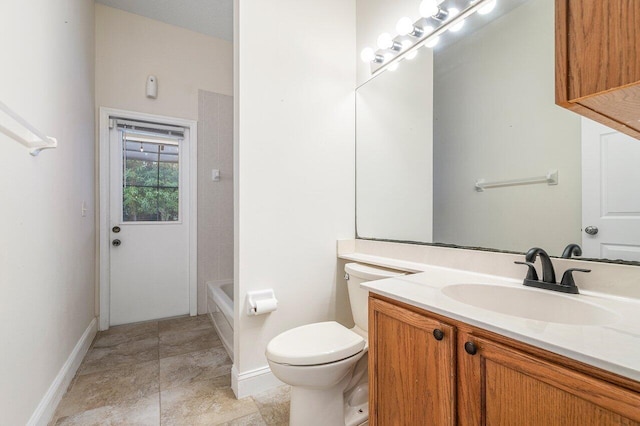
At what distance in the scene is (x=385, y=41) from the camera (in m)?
1.68

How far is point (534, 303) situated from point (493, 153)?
27.5 inches

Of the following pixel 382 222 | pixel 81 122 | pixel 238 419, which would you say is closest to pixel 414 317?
pixel 382 222

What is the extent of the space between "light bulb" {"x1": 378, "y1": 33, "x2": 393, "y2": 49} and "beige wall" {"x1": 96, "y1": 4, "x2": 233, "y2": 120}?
199 centimetres

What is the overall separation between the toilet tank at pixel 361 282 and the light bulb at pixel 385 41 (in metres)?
1.34

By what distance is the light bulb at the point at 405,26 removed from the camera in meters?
1.54

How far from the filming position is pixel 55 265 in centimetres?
155

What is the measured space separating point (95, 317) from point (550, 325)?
3.23 metres

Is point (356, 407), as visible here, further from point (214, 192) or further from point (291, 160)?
point (214, 192)

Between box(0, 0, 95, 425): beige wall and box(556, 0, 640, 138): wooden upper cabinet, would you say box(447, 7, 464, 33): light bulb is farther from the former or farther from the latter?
box(0, 0, 95, 425): beige wall

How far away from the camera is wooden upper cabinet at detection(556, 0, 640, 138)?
463 millimetres

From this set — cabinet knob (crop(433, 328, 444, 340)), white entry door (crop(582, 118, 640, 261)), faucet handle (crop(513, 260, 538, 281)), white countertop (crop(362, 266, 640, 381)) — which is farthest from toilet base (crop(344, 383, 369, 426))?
white entry door (crop(582, 118, 640, 261))

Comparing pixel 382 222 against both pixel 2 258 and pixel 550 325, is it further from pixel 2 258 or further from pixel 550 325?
pixel 2 258

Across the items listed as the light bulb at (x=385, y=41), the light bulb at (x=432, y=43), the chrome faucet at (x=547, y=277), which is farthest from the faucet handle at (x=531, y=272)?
the light bulb at (x=385, y=41)

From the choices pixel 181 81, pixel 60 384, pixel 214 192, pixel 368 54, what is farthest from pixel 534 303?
pixel 181 81
